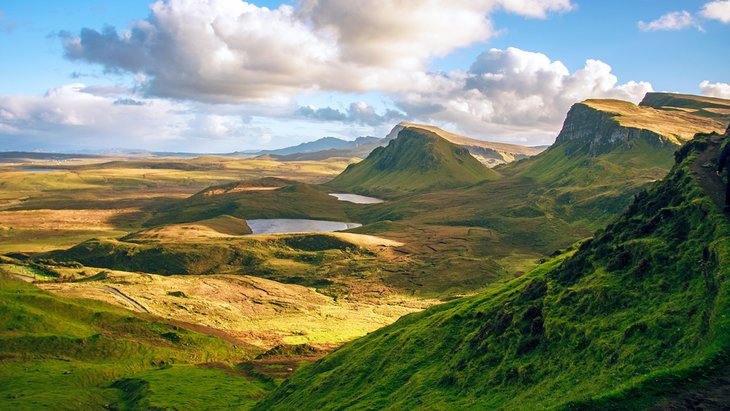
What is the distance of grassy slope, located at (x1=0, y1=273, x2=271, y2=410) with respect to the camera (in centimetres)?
10156

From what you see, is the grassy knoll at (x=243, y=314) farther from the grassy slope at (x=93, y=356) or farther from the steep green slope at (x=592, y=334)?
the steep green slope at (x=592, y=334)

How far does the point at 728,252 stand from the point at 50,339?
446 ft

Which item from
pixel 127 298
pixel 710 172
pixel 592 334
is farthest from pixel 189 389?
pixel 710 172

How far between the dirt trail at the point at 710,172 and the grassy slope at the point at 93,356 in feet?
291

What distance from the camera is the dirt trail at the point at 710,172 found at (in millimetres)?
64213

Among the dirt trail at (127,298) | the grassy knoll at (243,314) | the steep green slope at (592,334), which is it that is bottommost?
the grassy knoll at (243,314)

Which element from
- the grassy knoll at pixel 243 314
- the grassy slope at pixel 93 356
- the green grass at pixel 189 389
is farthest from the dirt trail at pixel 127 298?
the green grass at pixel 189 389

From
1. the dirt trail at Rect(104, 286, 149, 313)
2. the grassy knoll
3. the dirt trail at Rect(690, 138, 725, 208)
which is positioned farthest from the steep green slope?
the dirt trail at Rect(104, 286, 149, 313)

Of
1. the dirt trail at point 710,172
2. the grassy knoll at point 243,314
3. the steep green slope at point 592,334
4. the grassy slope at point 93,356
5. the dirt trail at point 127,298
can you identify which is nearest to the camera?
the steep green slope at point 592,334

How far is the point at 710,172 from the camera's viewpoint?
7375cm

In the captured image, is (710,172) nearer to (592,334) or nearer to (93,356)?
(592,334)

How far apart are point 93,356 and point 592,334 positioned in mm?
117714

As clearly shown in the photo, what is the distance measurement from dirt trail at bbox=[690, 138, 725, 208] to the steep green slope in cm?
119

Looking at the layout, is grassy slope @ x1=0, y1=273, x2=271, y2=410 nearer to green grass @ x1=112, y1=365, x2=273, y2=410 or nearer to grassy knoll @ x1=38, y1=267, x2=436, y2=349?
green grass @ x1=112, y1=365, x2=273, y2=410
